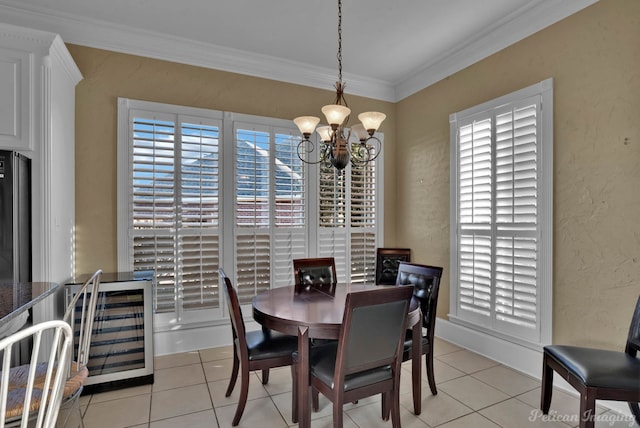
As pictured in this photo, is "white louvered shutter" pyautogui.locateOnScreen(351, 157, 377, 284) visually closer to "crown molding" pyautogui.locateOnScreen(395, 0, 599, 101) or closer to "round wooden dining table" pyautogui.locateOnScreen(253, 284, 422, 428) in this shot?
"crown molding" pyautogui.locateOnScreen(395, 0, 599, 101)

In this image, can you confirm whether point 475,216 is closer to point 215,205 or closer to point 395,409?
point 395,409

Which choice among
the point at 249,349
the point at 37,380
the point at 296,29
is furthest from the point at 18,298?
the point at 296,29

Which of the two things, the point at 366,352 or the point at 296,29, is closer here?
the point at 366,352

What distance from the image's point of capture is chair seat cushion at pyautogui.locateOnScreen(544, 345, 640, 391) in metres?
1.86

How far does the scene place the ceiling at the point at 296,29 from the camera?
2.80 metres

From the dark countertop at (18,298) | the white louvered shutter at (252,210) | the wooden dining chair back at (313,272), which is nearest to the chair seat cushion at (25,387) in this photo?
the dark countertop at (18,298)

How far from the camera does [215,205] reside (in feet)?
11.6

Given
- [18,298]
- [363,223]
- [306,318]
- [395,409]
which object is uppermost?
[363,223]

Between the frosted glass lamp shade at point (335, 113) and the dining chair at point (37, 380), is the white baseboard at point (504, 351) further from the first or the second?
the dining chair at point (37, 380)

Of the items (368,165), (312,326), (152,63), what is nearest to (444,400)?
(312,326)

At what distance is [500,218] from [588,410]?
1.64 m

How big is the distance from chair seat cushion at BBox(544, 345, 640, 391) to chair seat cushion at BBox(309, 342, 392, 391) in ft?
3.47

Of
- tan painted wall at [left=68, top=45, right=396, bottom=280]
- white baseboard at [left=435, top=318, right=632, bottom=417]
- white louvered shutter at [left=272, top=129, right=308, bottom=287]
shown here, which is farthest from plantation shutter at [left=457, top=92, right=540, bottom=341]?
tan painted wall at [left=68, top=45, right=396, bottom=280]

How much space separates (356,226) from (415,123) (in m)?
1.45
